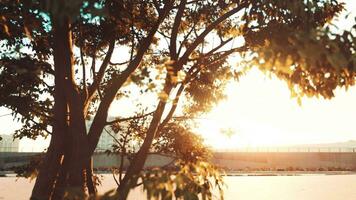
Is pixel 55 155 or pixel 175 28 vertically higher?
pixel 175 28

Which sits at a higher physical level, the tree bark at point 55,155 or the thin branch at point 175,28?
the thin branch at point 175,28

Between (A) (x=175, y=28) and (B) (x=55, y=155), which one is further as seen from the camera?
(B) (x=55, y=155)

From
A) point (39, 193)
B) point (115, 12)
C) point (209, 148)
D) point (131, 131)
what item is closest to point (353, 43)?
point (115, 12)

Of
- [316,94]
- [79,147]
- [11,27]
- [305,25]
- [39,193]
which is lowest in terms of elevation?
[39,193]

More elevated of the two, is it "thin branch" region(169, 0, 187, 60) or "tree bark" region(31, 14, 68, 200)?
"thin branch" region(169, 0, 187, 60)

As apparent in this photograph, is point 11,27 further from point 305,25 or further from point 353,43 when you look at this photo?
point 353,43

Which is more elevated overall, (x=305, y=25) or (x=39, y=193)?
(x=305, y=25)

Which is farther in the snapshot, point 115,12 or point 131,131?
point 131,131

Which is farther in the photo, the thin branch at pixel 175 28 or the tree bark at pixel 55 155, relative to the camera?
the tree bark at pixel 55 155

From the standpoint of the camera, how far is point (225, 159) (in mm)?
81312

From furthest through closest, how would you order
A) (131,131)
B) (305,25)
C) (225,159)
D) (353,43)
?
(225,159), (131,131), (305,25), (353,43)

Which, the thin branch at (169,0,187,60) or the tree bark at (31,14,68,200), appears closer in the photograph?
the thin branch at (169,0,187,60)

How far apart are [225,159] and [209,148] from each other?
2830 inches

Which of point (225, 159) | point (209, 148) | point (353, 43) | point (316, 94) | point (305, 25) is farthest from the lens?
point (225, 159)
